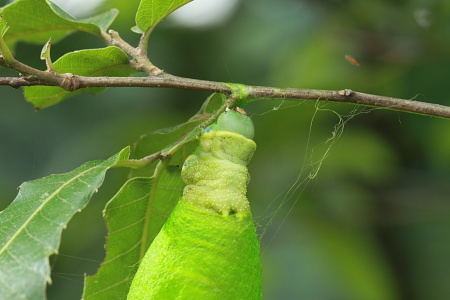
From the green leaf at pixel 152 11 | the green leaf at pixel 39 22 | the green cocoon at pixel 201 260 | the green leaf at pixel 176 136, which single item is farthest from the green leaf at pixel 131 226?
the green leaf at pixel 39 22

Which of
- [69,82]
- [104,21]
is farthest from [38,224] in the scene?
[104,21]

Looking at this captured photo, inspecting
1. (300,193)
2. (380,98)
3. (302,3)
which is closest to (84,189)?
(380,98)

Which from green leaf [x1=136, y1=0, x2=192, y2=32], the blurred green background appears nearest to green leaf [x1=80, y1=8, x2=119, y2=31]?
green leaf [x1=136, y1=0, x2=192, y2=32]

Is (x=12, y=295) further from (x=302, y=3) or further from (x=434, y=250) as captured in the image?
(x=302, y=3)

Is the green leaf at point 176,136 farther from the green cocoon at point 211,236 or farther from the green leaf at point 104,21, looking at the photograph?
the green leaf at point 104,21

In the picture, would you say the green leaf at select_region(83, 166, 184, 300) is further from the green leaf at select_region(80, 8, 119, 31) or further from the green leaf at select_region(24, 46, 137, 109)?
the green leaf at select_region(80, 8, 119, 31)

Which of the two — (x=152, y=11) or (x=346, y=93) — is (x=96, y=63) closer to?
(x=152, y=11)
